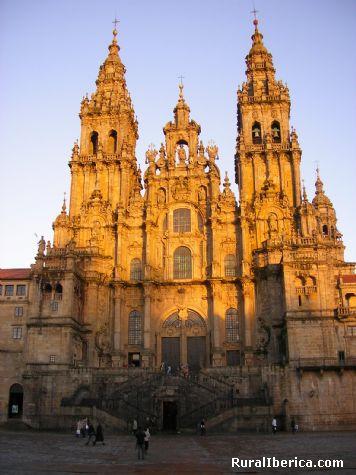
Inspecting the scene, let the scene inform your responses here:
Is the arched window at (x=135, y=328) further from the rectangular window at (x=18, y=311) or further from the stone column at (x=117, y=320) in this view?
the rectangular window at (x=18, y=311)

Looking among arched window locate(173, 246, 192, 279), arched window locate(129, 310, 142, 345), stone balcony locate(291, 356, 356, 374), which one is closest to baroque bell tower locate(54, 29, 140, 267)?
arched window locate(129, 310, 142, 345)

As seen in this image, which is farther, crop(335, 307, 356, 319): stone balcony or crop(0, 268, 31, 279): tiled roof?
crop(0, 268, 31, 279): tiled roof

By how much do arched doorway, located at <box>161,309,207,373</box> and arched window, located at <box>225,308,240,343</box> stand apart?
7.54 ft

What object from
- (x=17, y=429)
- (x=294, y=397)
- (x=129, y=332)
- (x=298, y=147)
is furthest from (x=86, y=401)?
(x=298, y=147)

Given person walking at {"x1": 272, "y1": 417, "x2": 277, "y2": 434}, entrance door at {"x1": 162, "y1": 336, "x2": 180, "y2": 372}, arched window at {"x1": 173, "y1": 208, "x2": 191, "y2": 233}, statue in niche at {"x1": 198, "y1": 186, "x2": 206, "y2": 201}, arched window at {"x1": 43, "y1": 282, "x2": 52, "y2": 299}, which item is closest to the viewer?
person walking at {"x1": 272, "y1": 417, "x2": 277, "y2": 434}

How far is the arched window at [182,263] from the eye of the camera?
5619 centimetres

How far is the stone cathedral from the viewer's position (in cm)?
4394

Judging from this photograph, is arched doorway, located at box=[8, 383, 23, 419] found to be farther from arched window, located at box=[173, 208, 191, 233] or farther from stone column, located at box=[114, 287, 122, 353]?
arched window, located at box=[173, 208, 191, 233]

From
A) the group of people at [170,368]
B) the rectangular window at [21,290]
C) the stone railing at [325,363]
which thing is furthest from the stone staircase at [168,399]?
the rectangular window at [21,290]

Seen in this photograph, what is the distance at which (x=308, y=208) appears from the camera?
54.5 m

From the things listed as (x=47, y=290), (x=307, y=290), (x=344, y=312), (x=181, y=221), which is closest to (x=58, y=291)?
(x=47, y=290)

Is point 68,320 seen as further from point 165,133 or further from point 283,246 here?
point 165,133

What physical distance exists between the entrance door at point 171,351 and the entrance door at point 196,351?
1105 mm

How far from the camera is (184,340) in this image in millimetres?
54219
